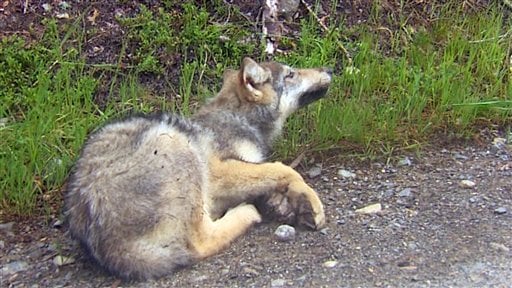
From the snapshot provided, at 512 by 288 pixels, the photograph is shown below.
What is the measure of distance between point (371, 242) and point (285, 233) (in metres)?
0.51

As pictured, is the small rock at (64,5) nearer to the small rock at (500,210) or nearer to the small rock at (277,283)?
the small rock at (277,283)

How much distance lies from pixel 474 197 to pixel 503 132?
1.16 m

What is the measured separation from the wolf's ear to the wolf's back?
0.95 meters

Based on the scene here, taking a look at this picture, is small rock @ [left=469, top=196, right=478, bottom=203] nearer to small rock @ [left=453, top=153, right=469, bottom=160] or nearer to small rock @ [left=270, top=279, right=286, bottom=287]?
small rock @ [left=453, top=153, right=469, bottom=160]

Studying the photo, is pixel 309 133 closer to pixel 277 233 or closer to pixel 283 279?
pixel 277 233

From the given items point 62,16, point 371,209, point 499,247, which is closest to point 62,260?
point 371,209

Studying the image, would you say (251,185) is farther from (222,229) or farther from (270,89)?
(270,89)

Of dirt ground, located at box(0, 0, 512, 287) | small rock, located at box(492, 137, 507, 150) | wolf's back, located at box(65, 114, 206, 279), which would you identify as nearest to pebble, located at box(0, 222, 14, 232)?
dirt ground, located at box(0, 0, 512, 287)

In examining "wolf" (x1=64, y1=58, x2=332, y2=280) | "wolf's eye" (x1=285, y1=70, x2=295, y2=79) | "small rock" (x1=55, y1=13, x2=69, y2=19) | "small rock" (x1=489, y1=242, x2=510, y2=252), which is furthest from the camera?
"small rock" (x1=55, y1=13, x2=69, y2=19)

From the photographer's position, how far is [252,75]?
19.6 ft

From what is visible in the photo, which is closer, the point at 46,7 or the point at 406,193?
the point at 406,193

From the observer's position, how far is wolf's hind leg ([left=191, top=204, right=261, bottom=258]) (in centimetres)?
492

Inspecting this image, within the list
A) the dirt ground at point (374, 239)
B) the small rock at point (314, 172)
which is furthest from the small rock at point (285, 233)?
the small rock at point (314, 172)

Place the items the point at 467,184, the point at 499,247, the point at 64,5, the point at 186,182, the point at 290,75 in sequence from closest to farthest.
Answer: the point at 499,247 → the point at 186,182 → the point at 467,184 → the point at 290,75 → the point at 64,5
